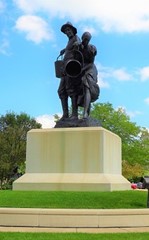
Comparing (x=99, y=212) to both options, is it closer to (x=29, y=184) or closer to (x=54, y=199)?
(x=54, y=199)

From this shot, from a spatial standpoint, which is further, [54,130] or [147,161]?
[147,161]

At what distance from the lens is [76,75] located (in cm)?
1521

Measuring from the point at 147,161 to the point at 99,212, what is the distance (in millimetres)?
43254

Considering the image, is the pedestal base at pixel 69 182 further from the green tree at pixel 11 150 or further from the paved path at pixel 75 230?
the green tree at pixel 11 150

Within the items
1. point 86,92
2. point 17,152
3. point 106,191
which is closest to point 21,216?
point 106,191

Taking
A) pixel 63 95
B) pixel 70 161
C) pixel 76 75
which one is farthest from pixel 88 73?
pixel 70 161

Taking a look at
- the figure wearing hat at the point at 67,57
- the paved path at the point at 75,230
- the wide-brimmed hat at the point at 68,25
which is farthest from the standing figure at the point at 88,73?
the paved path at the point at 75,230

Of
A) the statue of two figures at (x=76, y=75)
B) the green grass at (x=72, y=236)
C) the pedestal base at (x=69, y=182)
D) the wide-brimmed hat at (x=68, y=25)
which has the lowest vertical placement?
the green grass at (x=72, y=236)

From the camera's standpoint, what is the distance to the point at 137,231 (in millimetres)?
8852

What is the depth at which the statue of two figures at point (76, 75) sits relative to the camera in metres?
15.0

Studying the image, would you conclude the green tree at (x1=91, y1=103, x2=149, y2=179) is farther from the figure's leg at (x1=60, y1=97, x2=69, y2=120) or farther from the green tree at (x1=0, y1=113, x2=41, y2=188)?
the figure's leg at (x1=60, y1=97, x2=69, y2=120)

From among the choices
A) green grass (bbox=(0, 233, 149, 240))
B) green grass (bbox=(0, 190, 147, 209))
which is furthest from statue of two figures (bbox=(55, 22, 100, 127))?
green grass (bbox=(0, 233, 149, 240))

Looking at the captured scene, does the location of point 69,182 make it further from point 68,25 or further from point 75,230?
point 68,25

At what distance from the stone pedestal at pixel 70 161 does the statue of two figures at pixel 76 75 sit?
74cm
